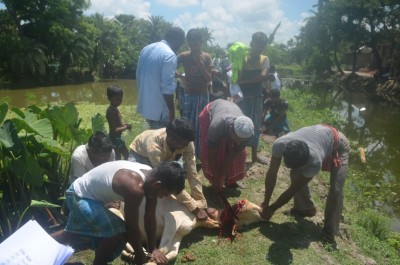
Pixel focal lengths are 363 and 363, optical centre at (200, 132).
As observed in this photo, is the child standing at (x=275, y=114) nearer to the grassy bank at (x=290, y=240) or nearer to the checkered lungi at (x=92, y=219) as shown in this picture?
the grassy bank at (x=290, y=240)

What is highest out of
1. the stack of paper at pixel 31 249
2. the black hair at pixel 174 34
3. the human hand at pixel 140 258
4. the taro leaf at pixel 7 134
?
the black hair at pixel 174 34

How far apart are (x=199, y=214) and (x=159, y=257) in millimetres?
723

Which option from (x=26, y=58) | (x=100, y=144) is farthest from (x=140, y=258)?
(x=26, y=58)

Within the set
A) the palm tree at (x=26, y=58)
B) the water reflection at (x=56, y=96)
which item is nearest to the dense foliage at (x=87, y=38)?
the palm tree at (x=26, y=58)

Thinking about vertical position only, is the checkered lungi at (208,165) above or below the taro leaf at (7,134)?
below

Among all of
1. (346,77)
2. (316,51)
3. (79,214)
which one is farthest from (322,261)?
(316,51)

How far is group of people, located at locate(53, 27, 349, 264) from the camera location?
8.52 feet

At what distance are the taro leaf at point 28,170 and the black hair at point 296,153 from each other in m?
2.21

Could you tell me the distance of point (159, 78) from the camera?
4406mm

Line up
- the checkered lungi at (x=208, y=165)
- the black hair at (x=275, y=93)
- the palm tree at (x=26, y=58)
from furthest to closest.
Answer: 1. the palm tree at (x=26, y=58)
2. the black hair at (x=275, y=93)
3. the checkered lungi at (x=208, y=165)

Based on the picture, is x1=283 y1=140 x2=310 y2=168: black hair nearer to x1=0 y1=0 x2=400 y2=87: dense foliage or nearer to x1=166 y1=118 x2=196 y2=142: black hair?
x1=166 y1=118 x2=196 y2=142: black hair

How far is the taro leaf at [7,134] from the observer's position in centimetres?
308

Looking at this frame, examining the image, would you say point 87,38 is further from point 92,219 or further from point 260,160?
point 92,219

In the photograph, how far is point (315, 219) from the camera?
4.41 metres
